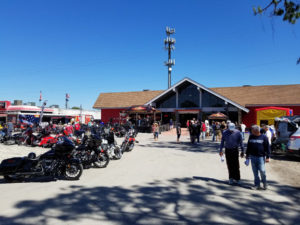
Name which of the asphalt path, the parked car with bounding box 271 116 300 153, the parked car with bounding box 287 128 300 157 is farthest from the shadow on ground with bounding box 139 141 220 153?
the asphalt path

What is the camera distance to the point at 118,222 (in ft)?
12.1

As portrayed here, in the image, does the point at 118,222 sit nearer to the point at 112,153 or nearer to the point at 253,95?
the point at 112,153

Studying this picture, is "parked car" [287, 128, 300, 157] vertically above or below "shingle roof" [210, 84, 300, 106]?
below

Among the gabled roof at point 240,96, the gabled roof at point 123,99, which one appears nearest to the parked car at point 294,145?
the gabled roof at point 240,96

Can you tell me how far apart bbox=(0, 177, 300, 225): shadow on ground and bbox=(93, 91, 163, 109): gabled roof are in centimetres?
2834

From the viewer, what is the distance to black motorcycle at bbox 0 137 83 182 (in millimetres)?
6070

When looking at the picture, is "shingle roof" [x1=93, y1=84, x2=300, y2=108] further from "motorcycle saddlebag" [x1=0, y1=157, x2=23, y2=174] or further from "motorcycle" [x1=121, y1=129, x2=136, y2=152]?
"motorcycle saddlebag" [x1=0, y1=157, x2=23, y2=174]

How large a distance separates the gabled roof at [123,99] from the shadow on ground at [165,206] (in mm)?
28341

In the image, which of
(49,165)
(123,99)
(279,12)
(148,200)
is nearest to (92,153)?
(49,165)

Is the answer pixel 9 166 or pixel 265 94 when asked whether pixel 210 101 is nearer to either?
pixel 265 94

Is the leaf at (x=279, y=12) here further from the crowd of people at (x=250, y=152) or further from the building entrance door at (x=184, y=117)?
the building entrance door at (x=184, y=117)

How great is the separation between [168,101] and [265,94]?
12374 millimetres

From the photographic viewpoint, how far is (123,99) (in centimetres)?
3538

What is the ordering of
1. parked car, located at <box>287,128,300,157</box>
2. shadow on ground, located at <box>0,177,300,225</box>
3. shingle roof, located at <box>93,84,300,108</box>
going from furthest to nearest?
shingle roof, located at <box>93,84,300,108</box> → parked car, located at <box>287,128,300,157</box> → shadow on ground, located at <box>0,177,300,225</box>
